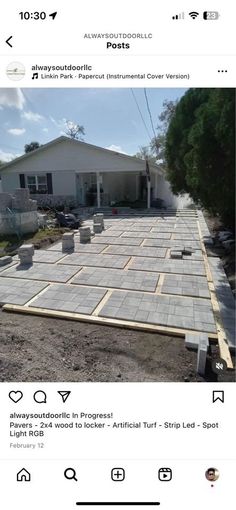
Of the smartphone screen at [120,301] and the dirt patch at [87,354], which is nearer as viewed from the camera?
the smartphone screen at [120,301]

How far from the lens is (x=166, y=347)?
3.15m

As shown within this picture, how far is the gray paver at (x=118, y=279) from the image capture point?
506 cm

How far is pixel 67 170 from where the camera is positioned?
17.2 m

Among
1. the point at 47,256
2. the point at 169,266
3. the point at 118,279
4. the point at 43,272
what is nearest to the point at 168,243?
the point at 169,266

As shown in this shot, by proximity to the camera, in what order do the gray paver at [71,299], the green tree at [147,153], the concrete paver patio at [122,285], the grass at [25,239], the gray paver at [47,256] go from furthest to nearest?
the green tree at [147,153] → the grass at [25,239] → the gray paver at [47,256] → the gray paver at [71,299] → the concrete paver patio at [122,285]

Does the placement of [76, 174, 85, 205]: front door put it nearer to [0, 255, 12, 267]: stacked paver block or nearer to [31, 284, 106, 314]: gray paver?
[0, 255, 12, 267]: stacked paver block
